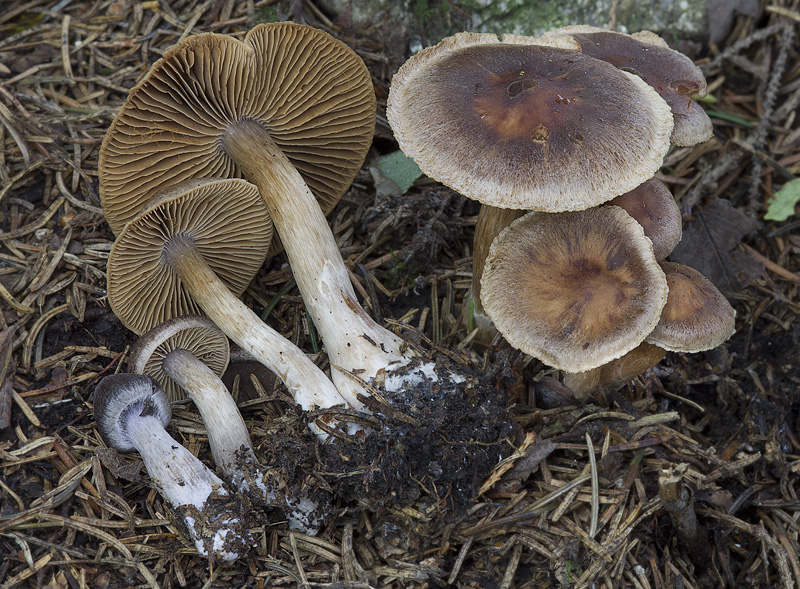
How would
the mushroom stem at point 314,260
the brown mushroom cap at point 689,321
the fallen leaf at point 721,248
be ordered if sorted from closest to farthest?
the brown mushroom cap at point 689,321 → the mushroom stem at point 314,260 → the fallen leaf at point 721,248

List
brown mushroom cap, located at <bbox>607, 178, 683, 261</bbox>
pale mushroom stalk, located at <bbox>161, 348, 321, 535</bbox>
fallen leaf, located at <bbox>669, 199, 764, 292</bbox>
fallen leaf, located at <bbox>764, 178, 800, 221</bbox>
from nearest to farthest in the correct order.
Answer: pale mushroom stalk, located at <bbox>161, 348, 321, 535</bbox>, brown mushroom cap, located at <bbox>607, 178, 683, 261</bbox>, fallen leaf, located at <bbox>669, 199, 764, 292</bbox>, fallen leaf, located at <bbox>764, 178, 800, 221</bbox>

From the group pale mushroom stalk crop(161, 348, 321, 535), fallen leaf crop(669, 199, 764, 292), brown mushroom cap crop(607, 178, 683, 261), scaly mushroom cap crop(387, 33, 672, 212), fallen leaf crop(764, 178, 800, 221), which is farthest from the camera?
fallen leaf crop(764, 178, 800, 221)

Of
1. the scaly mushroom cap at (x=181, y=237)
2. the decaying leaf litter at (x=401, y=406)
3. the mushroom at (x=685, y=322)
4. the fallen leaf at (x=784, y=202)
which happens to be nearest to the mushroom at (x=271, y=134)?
Result: the scaly mushroom cap at (x=181, y=237)

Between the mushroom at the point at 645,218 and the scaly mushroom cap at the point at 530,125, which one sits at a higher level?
the scaly mushroom cap at the point at 530,125

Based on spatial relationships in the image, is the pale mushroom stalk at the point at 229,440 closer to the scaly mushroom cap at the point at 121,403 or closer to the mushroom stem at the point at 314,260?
the scaly mushroom cap at the point at 121,403

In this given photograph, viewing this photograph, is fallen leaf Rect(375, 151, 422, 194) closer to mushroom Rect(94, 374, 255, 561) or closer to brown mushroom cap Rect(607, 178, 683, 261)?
brown mushroom cap Rect(607, 178, 683, 261)

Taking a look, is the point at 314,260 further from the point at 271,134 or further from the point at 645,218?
the point at 645,218

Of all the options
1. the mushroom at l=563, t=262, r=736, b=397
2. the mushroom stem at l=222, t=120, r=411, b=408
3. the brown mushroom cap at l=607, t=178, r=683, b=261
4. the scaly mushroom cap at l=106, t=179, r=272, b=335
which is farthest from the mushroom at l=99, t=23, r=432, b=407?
the brown mushroom cap at l=607, t=178, r=683, b=261

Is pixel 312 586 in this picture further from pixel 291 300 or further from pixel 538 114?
pixel 538 114
